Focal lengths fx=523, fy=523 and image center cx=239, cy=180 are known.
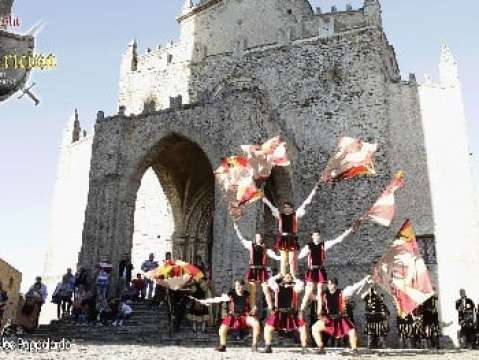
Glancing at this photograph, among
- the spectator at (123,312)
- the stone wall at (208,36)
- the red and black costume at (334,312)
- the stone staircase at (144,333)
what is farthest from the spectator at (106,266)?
the stone wall at (208,36)

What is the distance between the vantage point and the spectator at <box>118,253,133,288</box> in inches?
625

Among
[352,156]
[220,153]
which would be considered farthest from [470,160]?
[352,156]

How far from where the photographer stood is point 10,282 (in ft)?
90.8

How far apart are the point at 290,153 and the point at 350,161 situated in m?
10.2

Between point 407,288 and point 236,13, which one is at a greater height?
point 236,13

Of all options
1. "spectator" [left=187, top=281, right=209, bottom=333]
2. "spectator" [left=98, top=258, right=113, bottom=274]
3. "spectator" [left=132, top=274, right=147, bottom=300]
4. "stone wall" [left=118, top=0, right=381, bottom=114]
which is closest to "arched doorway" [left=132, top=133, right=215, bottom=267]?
"spectator" [left=132, top=274, right=147, bottom=300]

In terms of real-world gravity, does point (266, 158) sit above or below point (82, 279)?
above

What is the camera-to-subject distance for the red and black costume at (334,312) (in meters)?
8.81

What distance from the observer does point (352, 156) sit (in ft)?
30.8

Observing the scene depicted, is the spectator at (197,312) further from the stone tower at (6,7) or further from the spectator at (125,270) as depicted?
the stone tower at (6,7)

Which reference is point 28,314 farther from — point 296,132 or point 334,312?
point 296,132

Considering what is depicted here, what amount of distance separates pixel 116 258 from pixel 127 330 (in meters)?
3.73

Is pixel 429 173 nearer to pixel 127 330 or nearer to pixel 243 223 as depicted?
pixel 243 223

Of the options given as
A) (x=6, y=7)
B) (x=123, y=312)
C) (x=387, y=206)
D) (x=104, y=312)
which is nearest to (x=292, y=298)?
(x=387, y=206)
